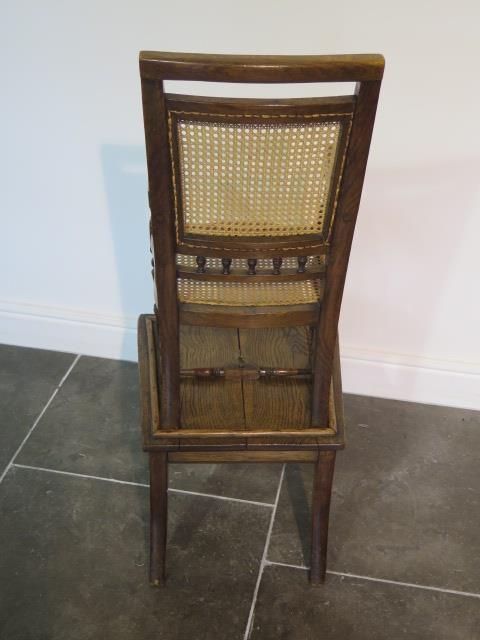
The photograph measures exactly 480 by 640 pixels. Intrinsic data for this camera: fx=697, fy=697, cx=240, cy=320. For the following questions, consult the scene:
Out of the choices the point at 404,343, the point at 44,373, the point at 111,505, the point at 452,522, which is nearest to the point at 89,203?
the point at 44,373

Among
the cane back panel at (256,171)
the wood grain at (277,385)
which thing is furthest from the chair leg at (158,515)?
the cane back panel at (256,171)

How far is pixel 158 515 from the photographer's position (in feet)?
4.88

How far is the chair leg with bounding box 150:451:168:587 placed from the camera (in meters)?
1.40

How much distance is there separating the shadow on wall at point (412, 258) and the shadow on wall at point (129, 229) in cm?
55

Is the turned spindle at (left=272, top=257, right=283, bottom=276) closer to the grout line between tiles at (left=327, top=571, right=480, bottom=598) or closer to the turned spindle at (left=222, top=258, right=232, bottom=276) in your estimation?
the turned spindle at (left=222, top=258, right=232, bottom=276)

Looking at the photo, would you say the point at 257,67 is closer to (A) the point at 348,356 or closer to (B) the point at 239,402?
(B) the point at 239,402

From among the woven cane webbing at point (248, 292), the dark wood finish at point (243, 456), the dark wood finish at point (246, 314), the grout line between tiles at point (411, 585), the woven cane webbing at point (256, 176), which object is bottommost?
the grout line between tiles at point (411, 585)

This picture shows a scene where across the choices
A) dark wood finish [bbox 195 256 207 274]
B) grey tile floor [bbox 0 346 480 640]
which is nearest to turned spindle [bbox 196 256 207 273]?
dark wood finish [bbox 195 256 207 274]

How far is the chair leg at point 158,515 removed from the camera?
4.58 ft

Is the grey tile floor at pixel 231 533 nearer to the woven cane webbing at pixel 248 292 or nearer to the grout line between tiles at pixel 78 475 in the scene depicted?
the grout line between tiles at pixel 78 475

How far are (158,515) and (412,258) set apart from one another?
881 millimetres

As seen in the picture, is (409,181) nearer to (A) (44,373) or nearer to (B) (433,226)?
(B) (433,226)

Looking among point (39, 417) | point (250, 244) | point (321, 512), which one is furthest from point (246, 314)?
point (39, 417)

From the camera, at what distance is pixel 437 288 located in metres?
1.81
